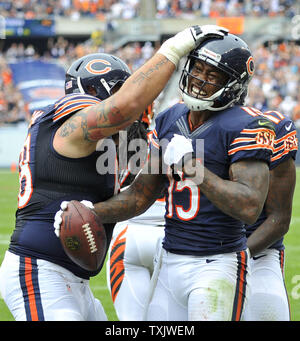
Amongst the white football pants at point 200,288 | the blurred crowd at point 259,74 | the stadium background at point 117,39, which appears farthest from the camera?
the stadium background at point 117,39

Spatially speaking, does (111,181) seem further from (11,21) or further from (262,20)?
(11,21)

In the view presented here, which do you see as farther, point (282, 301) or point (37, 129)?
point (282, 301)

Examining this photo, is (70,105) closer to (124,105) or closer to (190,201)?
(124,105)

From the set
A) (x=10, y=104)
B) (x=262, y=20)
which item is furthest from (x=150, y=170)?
(x=262, y=20)

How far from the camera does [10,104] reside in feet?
62.3

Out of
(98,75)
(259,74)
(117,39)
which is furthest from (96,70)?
(117,39)

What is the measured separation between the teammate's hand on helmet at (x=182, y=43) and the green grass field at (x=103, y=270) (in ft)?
9.51

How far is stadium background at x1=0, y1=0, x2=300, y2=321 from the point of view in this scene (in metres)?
18.7

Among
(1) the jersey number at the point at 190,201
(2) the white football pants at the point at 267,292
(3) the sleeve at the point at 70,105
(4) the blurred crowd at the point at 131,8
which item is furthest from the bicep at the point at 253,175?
(4) the blurred crowd at the point at 131,8

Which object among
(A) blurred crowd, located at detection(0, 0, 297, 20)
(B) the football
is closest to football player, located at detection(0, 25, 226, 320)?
(B) the football

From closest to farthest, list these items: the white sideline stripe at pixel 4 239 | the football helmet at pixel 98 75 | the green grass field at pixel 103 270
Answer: the football helmet at pixel 98 75, the green grass field at pixel 103 270, the white sideline stripe at pixel 4 239

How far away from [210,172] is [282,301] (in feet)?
3.53

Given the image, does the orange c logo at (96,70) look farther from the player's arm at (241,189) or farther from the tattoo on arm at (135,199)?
the player's arm at (241,189)

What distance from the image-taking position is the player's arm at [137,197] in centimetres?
310
